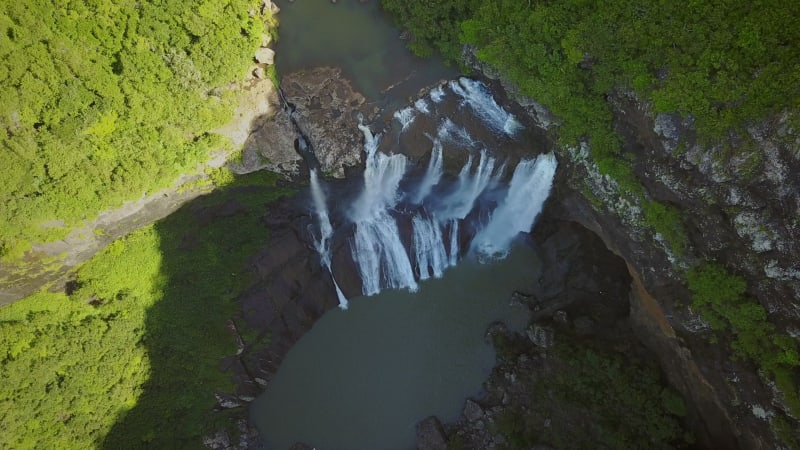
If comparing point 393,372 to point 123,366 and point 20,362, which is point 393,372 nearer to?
point 123,366

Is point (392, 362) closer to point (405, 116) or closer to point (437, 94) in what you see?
point (405, 116)

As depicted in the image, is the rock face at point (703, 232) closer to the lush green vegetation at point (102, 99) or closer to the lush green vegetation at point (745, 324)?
the lush green vegetation at point (745, 324)

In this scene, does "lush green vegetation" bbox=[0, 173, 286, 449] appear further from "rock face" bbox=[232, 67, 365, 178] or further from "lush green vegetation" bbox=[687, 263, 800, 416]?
"lush green vegetation" bbox=[687, 263, 800, 416]

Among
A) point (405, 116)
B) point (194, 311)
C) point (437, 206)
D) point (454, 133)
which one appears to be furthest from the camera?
point (437, 206)

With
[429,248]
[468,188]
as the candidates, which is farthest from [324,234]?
[468,188]

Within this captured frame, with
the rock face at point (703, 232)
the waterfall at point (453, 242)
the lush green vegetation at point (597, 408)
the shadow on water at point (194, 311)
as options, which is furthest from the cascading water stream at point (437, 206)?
the lush green vegetation at point (597, 408)

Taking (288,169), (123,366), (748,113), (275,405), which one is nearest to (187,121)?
(288,169)

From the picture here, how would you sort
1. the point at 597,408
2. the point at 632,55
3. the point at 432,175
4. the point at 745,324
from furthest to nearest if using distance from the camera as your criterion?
the point at 432,175
the point at 597,408
the point at 632,55
the point at 745,324
